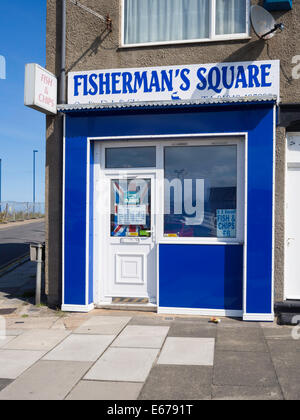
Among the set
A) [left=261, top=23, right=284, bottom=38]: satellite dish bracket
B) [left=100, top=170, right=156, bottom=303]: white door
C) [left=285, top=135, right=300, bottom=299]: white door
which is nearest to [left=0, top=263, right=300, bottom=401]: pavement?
[left=100, top=170, right=156, bottom=303]: white door

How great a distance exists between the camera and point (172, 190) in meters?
7.84

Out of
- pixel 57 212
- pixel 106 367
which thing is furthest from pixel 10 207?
pixel 106 367

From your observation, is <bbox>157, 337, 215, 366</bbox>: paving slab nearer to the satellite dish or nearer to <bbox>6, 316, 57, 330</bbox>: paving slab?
<bbox>6, 316, 57, 330</bbox>: paving slab

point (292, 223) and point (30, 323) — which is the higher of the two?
point (292, 223)

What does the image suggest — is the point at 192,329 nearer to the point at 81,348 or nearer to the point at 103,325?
the point at 103,325

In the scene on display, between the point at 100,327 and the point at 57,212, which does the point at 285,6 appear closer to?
the point at 57,212

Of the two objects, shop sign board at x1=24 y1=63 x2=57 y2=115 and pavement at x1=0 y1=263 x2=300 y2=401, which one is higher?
shop sign board at x1=24 y1=63 x2=57 y2=115

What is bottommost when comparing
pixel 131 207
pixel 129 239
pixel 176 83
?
pixel 129 239

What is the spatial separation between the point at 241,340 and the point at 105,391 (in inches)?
92.9

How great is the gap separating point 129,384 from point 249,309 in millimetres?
3055

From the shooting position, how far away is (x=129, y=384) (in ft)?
15.3

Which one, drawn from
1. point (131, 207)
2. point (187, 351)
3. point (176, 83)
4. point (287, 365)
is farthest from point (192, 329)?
point (176, 83)

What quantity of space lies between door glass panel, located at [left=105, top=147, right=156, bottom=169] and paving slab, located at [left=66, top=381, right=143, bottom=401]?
13.2 feet

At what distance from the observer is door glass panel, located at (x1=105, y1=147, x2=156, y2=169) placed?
25.9 ft
